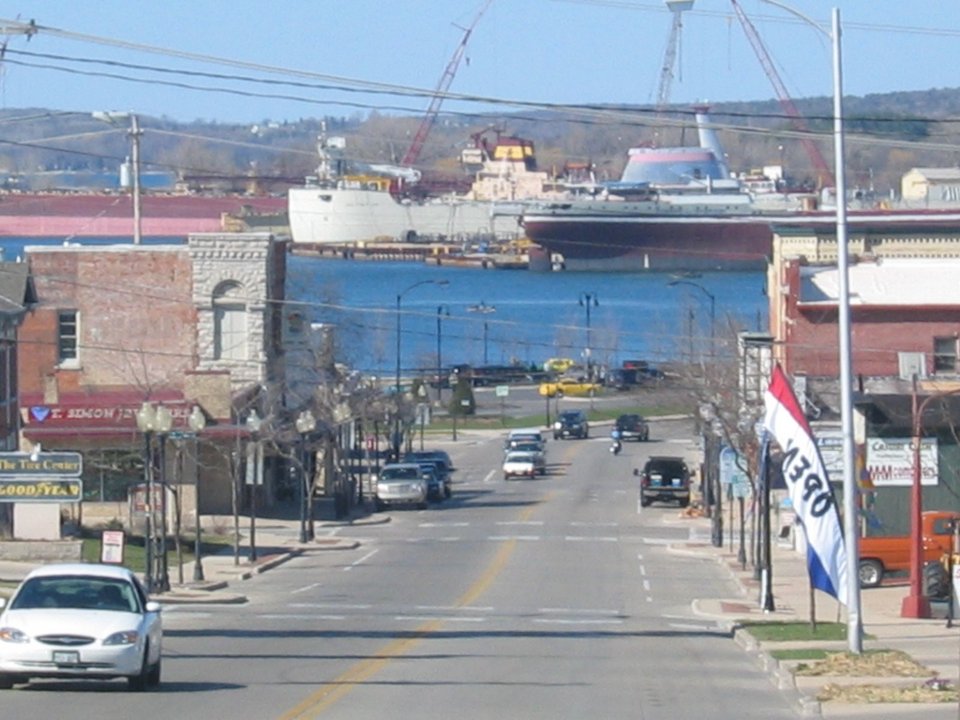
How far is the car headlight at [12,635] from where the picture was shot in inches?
736

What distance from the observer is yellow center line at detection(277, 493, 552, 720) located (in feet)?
58.9

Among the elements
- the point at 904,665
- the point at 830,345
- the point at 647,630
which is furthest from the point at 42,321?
the point at 904,665

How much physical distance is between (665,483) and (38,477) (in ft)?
106

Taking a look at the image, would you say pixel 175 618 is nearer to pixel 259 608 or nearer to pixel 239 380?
pixel 259 608

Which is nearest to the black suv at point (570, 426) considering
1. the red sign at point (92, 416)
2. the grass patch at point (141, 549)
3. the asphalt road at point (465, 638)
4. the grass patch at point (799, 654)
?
the asphalt road at point (465, 638)

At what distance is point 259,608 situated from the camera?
33.5 m

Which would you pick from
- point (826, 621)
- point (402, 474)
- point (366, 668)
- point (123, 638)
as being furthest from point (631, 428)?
point (123, 638)

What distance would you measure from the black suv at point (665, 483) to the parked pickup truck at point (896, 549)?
23.2 meters

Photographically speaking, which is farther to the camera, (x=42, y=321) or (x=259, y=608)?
(x=42, y=321)

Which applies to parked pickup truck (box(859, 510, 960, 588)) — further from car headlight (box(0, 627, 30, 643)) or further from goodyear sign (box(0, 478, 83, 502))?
car headlight (box(0, 627, 30, 643))

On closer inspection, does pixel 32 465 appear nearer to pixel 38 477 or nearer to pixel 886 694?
pixel 38 477

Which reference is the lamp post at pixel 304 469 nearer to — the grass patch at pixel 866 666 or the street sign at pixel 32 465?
the street sign at pixel 32 465

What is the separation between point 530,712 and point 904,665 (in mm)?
5014

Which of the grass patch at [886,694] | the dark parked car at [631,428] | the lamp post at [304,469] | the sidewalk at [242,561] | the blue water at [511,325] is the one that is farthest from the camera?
the blue water at [511,325]
